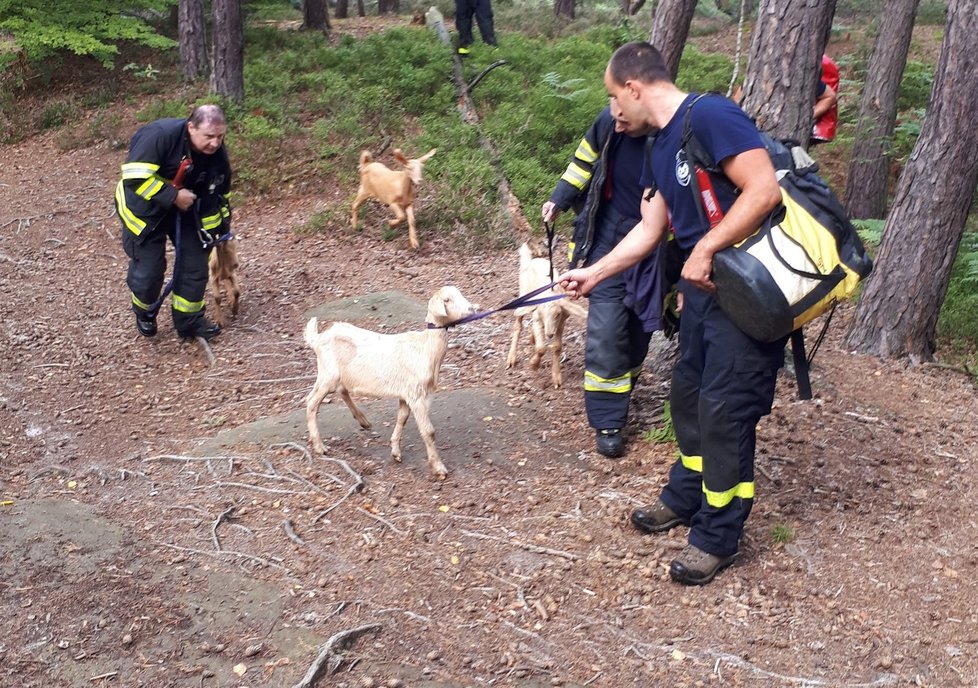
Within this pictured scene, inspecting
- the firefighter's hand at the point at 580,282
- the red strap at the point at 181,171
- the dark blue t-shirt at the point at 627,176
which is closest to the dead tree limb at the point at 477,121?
the red strap at the point at 181,171

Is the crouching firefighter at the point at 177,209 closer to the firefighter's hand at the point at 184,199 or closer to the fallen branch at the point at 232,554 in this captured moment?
the firefighter's hand at the point at 184,199

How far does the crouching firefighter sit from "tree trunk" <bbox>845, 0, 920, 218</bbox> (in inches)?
344

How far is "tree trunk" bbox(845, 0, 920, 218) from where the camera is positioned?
12.0 m

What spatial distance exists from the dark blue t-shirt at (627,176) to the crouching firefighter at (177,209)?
3.34 metres

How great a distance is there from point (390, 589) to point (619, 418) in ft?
6.95

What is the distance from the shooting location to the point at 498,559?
15.0ft

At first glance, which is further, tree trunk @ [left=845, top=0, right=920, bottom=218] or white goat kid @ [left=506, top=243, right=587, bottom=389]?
tree trunk @ [left=845, top=0, right=920, bottom=218]

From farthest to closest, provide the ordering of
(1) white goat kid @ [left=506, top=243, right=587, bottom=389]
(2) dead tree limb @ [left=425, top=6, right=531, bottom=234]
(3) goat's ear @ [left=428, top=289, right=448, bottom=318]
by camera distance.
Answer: (2) dead tree limb @ [left=425, top=6, right=531, bottom=234], (1) white goat kid @ [left=506, top=243, right=587, bottom=389], (3) goat's ear @ [left=428, top=289, right=448, bottom=318]

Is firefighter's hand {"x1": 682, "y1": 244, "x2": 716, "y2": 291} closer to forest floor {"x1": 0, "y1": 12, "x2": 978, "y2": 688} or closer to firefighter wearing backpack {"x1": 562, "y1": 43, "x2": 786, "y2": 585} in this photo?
firefighter wearing backpack {"x1": 562, "y1": 43, "x2": 786, "y2": 585}

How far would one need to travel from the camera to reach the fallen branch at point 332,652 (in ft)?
11.6

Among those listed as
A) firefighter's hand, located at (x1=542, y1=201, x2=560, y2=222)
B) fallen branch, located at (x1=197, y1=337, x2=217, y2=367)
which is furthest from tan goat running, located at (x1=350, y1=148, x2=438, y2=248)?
firefighter's hand, located at (x1=542, y1=201, x2=560, y2=222)

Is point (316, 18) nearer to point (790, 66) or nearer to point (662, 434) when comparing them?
point (790, 66)

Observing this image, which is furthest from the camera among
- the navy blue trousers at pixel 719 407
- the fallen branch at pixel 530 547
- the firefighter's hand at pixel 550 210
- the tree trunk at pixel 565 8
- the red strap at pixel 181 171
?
the tree trunk at pixel 565 8

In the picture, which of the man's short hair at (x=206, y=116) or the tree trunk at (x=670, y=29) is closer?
the man's short hair at (x=206, y=116)
